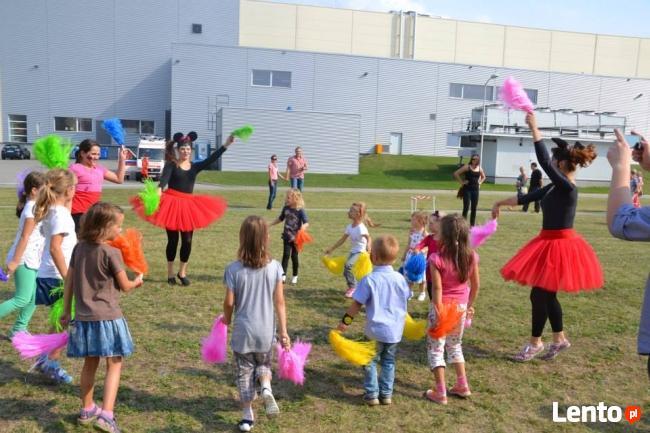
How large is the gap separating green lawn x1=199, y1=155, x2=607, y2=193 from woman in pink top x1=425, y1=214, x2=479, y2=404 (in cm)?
2746

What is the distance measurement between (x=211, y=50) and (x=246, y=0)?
13.1 meters

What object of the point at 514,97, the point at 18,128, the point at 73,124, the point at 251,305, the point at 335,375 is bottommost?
the point at 335,375

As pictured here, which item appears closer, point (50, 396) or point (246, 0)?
point (50, 396)

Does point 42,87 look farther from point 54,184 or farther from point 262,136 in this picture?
point 54,184

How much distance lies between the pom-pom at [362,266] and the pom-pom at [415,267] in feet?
1.72

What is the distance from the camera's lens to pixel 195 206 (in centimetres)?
842

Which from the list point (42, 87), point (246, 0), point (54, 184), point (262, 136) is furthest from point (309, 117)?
point (54, 184)

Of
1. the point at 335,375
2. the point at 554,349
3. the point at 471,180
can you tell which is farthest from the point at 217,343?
the point at 471,180

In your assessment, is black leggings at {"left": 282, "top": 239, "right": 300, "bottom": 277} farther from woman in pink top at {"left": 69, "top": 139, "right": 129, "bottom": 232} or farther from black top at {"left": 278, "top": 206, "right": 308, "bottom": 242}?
woman in pink top at {"left": 69, "top": 139, "right": 129, "bottom": 232}

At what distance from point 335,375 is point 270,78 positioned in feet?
142

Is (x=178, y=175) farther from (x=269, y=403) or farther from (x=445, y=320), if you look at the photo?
(x=445, y=320)

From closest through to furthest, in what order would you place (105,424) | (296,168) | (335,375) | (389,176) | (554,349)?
1. (105,424)
2. (335,375)
3. (554,349)
4. (296,168)
5. (389,176)

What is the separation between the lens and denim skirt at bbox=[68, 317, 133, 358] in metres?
4.09

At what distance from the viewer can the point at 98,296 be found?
13.4 ft
